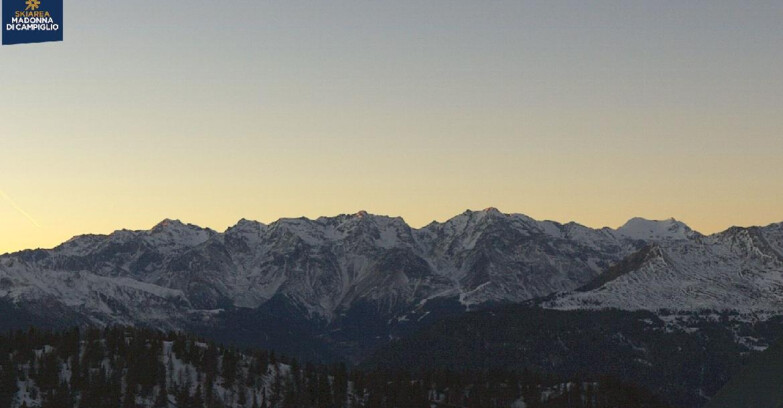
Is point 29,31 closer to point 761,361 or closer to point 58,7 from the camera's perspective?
point 58,7

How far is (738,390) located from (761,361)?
3.30 ft

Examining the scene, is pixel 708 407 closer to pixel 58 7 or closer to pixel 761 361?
pixel 761 361

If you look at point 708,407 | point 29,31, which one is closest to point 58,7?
point 29,31

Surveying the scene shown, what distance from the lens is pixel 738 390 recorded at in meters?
26.4

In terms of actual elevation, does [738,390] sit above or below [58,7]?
below

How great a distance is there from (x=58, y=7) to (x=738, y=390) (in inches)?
5481

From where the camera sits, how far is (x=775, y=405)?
24.6 meters

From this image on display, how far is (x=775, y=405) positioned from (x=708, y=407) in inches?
135

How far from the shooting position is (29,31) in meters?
146

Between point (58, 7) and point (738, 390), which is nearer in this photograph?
point (738, 390)

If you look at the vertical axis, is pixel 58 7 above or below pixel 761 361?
above

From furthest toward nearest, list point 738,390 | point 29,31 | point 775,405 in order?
point 29,31 → point 738,390 → point 775,405

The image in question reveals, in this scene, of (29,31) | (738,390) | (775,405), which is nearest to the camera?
(775,405)

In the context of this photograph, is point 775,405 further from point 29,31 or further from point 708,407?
point 29,31
